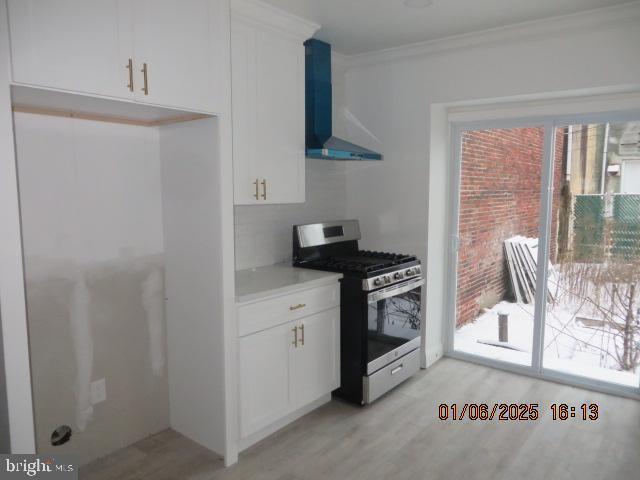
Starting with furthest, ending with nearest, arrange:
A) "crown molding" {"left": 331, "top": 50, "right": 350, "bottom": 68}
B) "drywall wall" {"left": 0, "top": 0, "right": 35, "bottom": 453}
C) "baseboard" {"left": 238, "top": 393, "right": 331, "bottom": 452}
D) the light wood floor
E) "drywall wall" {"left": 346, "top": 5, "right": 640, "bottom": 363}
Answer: "crown molding" {"left": 331, "top": 50, "right": 350, "bottom": 68} < "drywall wall" {"left": 346, "top": 5, "right": 640, "bottom": 363} < "baseboard" {"left": 238, "top": 393, "right": 331, "bottom": 452} < the light wood floor < "drywall wall" {"left": 0, "top": 0, "right": 35, "bottom": 453}

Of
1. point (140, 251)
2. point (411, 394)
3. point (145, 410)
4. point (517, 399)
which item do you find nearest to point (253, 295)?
point (140, 251)

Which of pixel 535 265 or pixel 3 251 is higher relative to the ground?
pixel 3 251

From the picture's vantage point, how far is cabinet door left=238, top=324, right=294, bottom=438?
2670mm

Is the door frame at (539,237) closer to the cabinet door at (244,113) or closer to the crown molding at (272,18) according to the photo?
the crown molding at (272,18)

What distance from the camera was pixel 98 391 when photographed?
2643 mm

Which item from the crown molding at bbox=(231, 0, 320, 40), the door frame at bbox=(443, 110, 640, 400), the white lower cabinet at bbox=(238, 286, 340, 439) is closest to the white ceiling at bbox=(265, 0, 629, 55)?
the crown molding at bbox=(231, 0, 320, 40)

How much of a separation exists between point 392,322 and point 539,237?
4.46 feet

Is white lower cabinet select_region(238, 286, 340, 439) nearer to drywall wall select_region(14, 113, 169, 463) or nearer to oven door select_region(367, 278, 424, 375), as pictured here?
oven door select_region(367, 278, 424, 375)

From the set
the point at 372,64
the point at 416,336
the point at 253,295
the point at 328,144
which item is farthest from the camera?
the point at 372,64

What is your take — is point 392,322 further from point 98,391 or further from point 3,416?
point 3,416

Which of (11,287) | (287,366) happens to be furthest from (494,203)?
(11,287)

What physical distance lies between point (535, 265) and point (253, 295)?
7.70 ft

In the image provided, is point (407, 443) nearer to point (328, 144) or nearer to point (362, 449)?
point (362, 449)

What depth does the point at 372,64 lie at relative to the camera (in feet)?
13.1
